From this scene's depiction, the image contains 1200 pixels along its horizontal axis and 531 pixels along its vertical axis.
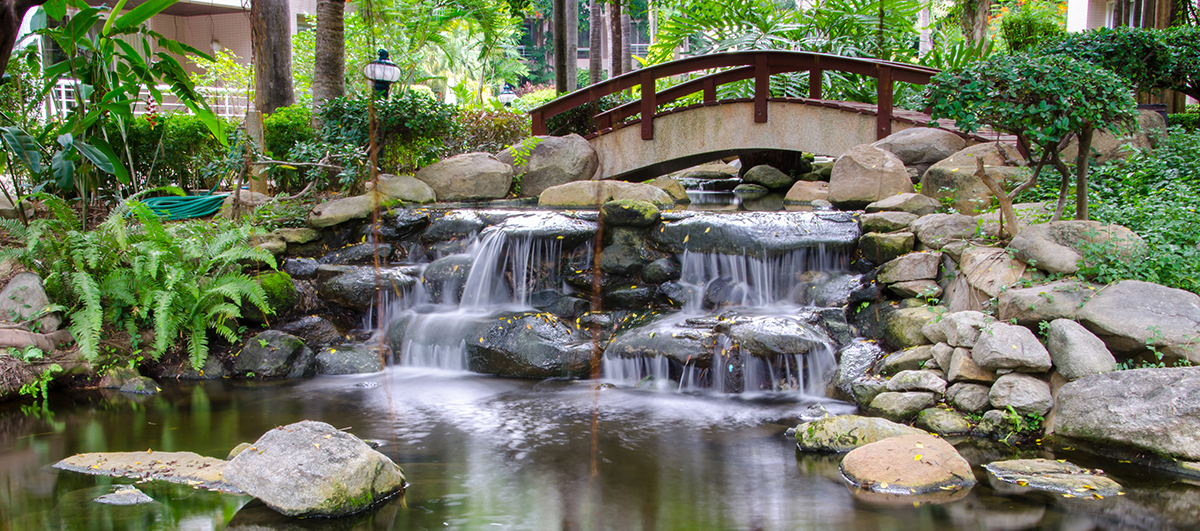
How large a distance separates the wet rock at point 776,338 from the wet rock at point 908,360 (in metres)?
0.66

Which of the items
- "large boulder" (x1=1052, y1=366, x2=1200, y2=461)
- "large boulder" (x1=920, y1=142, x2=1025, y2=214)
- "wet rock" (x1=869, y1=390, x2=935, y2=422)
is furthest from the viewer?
"large boulder" (x1=920, y1=142, x2=1025, y2=214)

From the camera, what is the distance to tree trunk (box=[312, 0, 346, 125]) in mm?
11359

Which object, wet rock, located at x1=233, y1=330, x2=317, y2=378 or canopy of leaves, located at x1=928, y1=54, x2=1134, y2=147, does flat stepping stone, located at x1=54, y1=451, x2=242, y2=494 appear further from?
canopy of leaves, located at x1=928, y1=54, x2=1134, y2=147

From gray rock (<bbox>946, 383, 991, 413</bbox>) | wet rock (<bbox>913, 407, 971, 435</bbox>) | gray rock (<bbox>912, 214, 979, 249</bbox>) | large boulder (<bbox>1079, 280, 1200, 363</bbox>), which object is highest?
gray rock (<bbox>912, 214, 979, 249</bbox>)

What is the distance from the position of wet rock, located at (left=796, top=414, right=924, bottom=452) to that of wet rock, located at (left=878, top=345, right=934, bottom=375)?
0.99 m

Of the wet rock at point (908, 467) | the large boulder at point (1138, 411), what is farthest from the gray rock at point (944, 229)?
the wet rock at point (908, 467)

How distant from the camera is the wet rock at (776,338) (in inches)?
269

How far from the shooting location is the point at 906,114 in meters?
11.5

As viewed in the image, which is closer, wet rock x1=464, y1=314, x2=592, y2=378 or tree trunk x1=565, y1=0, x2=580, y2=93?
wet rock x1=464, y1=314, x2=592, y2=378

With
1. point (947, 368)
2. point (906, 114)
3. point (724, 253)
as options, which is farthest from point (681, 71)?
point (947, 368)

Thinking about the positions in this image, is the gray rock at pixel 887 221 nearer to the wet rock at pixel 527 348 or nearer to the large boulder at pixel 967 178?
the large boulder at pixel 967 178

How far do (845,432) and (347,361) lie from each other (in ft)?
16.2

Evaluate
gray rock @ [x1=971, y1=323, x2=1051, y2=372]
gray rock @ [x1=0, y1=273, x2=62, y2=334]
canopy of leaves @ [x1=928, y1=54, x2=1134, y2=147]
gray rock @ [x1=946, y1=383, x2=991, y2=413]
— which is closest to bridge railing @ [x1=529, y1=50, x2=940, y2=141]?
canopy of leaves @ [x1=928, y1=54, x2=1134, y2=147]

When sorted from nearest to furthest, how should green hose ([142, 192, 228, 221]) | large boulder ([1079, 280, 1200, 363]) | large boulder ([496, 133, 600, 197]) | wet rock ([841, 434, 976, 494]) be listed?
wet rock ([841, 434, 976, 494]), large boulder ([1079, 280, 1200, 363]), green hose ([142, 192, 228, 221]), large boulder ([496, 133, 600, 197])
